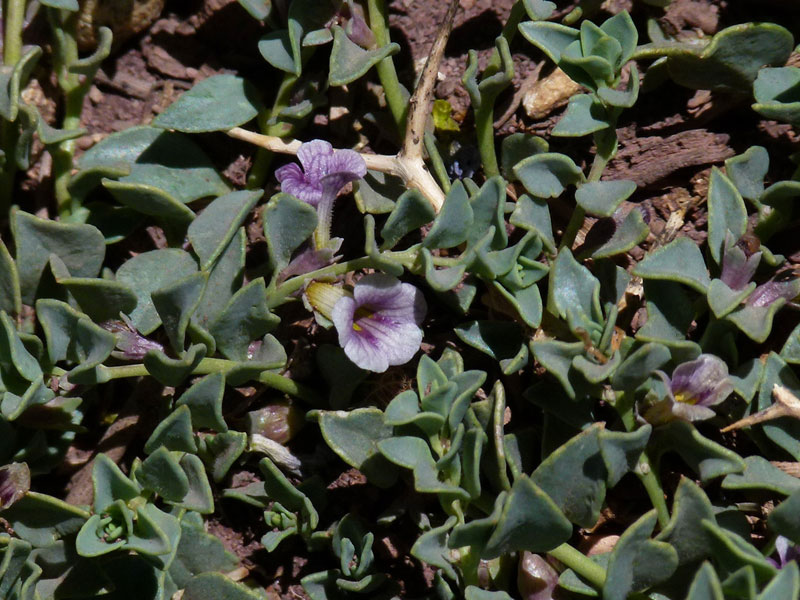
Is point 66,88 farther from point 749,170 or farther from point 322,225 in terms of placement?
point 749,170

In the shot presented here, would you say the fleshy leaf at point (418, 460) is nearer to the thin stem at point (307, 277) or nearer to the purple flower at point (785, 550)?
the thin stem at point (307, 277)

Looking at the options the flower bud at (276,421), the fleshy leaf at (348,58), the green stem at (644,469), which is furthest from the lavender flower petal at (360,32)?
the green stem at (644,469)

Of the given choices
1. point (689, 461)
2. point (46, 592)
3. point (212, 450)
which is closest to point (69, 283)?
point (212, 450)

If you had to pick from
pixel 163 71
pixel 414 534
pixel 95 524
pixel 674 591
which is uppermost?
pixel 163 71

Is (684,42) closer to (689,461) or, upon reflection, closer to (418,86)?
(418,86)

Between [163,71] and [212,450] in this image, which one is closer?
[212,450]

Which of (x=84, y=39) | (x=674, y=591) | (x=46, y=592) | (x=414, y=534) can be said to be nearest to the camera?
(x=674, y=591)

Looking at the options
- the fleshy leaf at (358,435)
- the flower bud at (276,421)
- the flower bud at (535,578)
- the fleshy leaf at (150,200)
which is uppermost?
the fleshy leaf at (150,200)

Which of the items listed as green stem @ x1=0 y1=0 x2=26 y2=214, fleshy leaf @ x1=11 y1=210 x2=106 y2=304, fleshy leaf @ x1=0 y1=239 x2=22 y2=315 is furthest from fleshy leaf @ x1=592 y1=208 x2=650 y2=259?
green stem @ x1=0 y1=0 x2=26 y2=214
